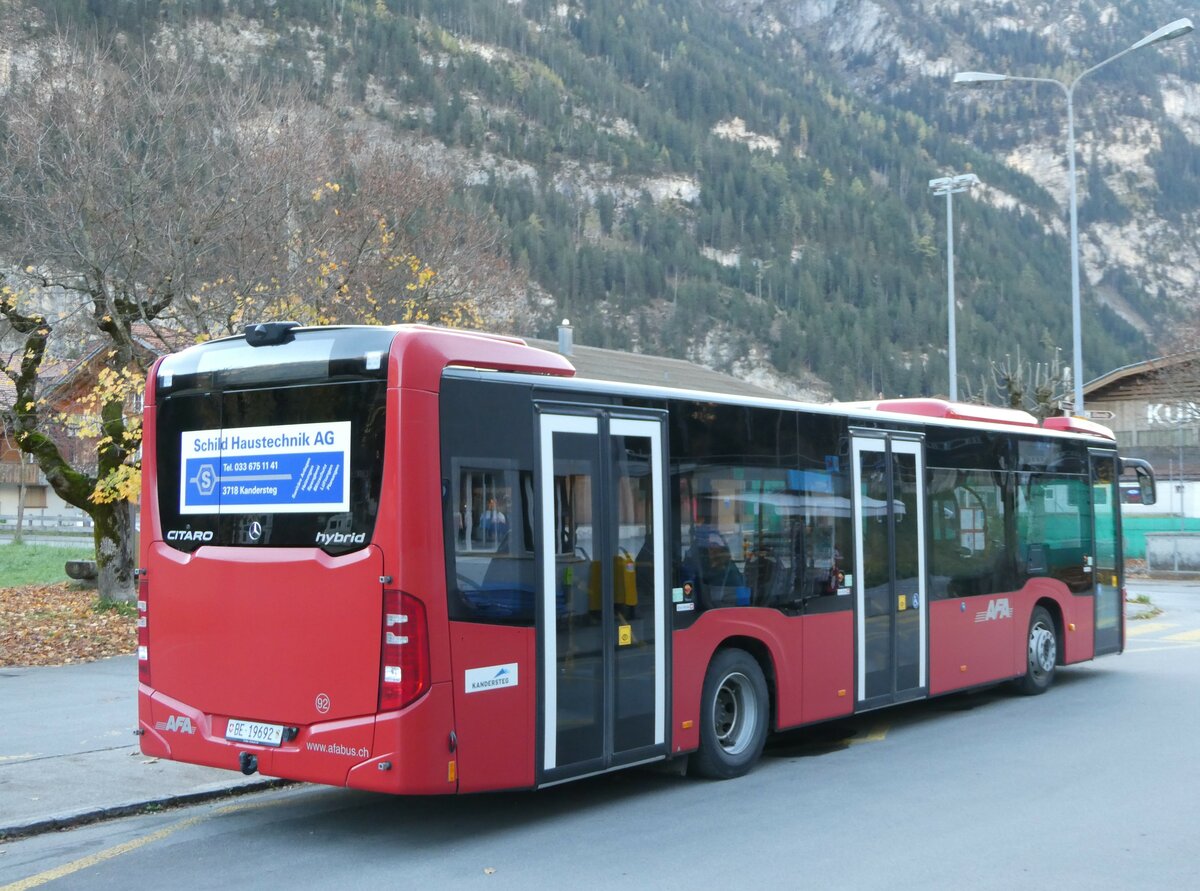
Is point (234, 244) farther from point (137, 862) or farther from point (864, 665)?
point (137, 862)

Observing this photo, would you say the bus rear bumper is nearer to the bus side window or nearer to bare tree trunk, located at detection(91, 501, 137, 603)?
the bus side window

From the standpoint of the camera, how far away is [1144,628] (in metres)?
21.7

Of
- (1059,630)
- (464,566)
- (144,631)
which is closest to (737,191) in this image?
(1059,630)

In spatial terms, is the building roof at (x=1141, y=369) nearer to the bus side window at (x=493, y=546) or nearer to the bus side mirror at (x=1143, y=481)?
the bus side mirror at (x=1143, y=481)

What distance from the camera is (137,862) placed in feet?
23.6

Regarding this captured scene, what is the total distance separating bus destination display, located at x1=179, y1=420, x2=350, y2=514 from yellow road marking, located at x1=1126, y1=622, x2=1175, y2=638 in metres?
16.6

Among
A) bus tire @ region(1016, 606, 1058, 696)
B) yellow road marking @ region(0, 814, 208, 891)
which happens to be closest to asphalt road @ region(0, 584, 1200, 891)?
yellow road marking @ region(0, 814, 208, 891)

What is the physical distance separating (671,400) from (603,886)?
3.52m

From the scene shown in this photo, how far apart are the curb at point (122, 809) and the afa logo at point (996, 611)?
6776mm

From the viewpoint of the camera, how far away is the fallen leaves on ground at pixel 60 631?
16.8m

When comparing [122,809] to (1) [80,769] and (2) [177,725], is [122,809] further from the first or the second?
(1) [80,769]

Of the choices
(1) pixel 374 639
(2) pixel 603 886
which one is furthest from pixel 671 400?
(2) pixel 603 886

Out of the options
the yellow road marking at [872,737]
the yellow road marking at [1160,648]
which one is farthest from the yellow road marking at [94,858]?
the yellow road marking at [1160,648]

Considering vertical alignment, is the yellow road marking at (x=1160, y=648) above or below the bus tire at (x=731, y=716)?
below
